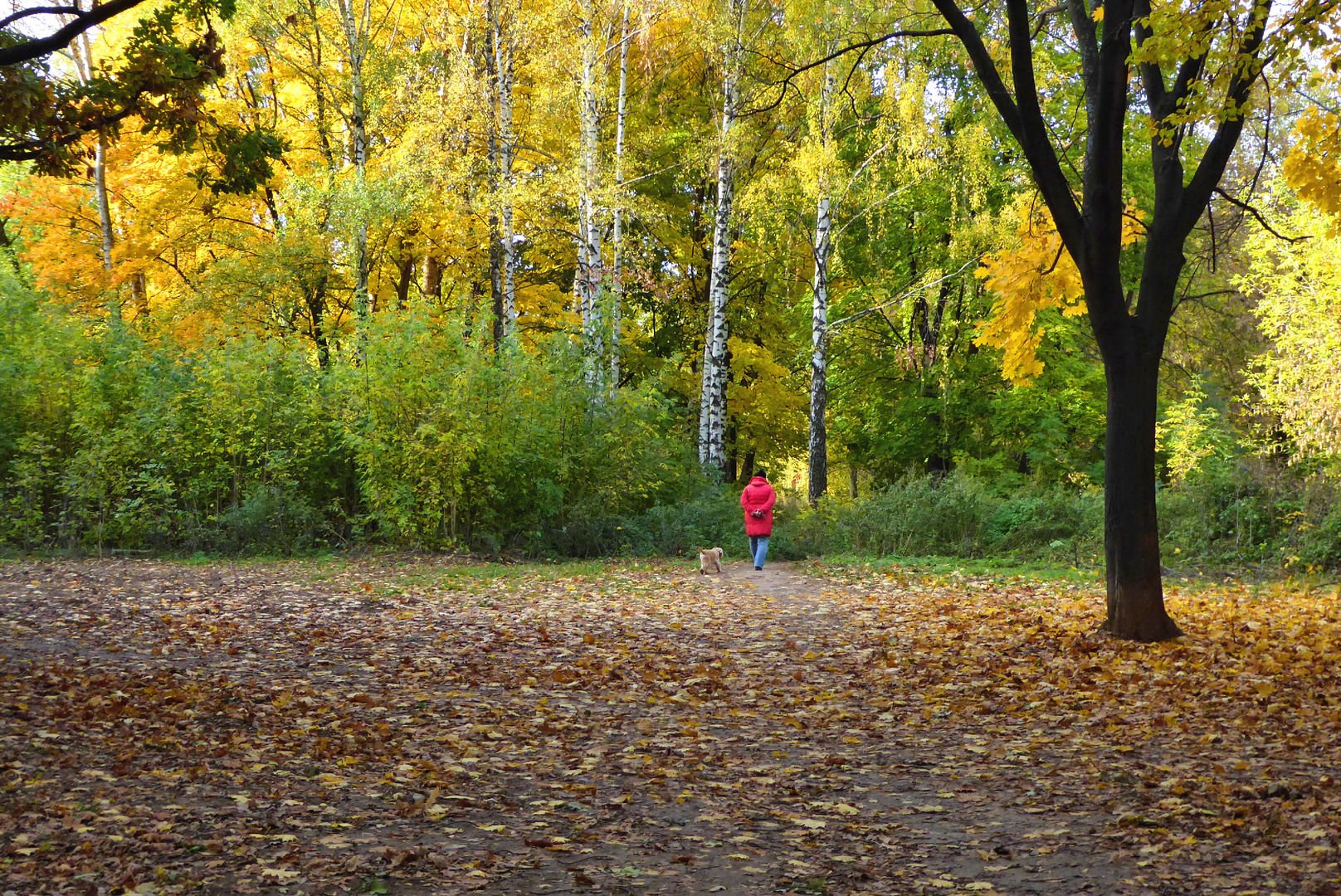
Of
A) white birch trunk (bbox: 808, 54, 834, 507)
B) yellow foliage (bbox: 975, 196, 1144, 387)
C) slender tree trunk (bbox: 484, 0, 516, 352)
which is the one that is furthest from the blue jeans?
slender tree trunk (bbox: 484, 0, 516, 352)

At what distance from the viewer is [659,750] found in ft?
22.3

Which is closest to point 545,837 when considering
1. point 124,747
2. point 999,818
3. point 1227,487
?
point 999,818

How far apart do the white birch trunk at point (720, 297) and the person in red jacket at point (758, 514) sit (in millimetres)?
4988

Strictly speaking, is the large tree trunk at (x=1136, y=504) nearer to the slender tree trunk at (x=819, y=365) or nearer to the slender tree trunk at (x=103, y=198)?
the slender tree trunk at (x=819, y=365)

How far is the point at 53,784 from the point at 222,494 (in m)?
13.4

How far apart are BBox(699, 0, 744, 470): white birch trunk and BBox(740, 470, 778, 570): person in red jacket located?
499 centimetres

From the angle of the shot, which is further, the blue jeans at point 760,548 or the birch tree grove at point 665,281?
the blue jeans at point 760,548

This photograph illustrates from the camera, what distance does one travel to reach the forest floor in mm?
4621

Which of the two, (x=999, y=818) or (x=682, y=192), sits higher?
(x=682, y=192)

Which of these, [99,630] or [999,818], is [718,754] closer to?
[999,818]

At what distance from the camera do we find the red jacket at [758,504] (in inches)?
666

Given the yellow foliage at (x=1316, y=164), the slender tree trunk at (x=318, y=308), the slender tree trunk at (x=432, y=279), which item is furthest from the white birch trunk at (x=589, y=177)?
the yellow foliage at (x=1316, y=164)

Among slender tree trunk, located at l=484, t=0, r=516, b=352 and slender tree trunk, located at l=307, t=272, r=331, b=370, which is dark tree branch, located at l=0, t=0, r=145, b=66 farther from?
slender tree trunk, located at l=307, t=272, r=331, b=370

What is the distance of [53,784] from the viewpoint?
533 centimetres
